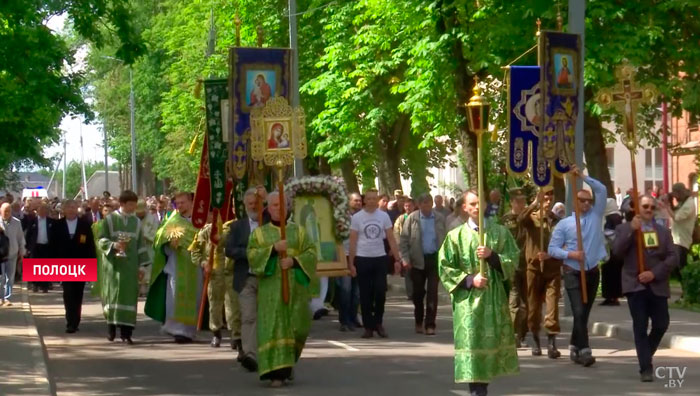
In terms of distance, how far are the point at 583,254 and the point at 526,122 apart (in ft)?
17.3

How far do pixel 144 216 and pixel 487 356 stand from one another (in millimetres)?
13392

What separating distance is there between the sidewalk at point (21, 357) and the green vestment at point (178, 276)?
157cm

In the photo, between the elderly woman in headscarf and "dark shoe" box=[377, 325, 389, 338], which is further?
the elderly woman in headscarf

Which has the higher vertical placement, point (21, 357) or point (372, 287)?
point (372, 287)

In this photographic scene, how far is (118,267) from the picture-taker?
19438 millimetres

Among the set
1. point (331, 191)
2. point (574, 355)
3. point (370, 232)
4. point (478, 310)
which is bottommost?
point (574, 355)

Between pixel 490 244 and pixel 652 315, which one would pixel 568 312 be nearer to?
pixel 652 315

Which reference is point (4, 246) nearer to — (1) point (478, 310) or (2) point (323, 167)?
(1) point (478, 310)

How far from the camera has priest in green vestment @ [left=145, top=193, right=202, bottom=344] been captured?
18859 mm

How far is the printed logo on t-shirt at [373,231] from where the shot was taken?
19.5 m

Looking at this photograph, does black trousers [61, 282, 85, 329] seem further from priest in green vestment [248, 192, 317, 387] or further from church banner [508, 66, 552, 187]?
priest in green vestment [248, 192, 317, 387]

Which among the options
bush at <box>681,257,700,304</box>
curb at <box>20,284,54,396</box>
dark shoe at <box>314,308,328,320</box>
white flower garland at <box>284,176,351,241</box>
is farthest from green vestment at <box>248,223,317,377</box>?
bush at <box>681,257,700,304</box>

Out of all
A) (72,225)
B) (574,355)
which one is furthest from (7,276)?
(574,355)

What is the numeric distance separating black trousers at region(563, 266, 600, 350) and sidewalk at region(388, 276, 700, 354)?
6.98ft
